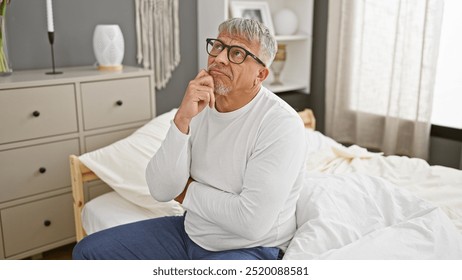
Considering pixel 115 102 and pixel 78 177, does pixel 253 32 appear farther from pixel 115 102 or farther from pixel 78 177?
pixel 115 102

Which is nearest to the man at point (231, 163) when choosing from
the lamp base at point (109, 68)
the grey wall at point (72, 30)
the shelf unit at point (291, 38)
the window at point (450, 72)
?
the lamp base at point (109, 68)

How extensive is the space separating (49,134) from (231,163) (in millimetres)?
997

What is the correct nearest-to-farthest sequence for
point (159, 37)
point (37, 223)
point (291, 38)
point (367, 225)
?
point (367, 225), point (37, 223), point (159, 37), point (291, 38)

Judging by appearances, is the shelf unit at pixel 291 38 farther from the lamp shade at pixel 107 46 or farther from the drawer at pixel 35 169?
the drawer at pixel 35 169

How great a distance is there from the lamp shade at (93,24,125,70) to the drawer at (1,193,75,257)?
0.60m

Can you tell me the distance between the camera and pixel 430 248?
116cm

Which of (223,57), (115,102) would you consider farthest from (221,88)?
(115,102)

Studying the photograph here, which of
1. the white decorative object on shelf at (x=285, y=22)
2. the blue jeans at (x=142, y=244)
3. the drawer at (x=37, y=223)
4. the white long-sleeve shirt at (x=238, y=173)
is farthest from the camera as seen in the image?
the white decorative object on shelf at (x=285, y=22)

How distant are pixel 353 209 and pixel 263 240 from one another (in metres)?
0.30

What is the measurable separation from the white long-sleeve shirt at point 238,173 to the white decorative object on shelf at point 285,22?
1.58 m

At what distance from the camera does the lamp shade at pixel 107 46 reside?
6.95 ft

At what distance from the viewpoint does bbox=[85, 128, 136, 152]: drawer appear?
202 centimetres

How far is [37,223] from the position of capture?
197cm

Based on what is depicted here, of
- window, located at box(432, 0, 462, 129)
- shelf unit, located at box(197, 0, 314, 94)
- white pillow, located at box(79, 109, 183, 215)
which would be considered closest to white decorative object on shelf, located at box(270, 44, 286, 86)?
shelf unit, located at box(197, 0, 314, 94)
